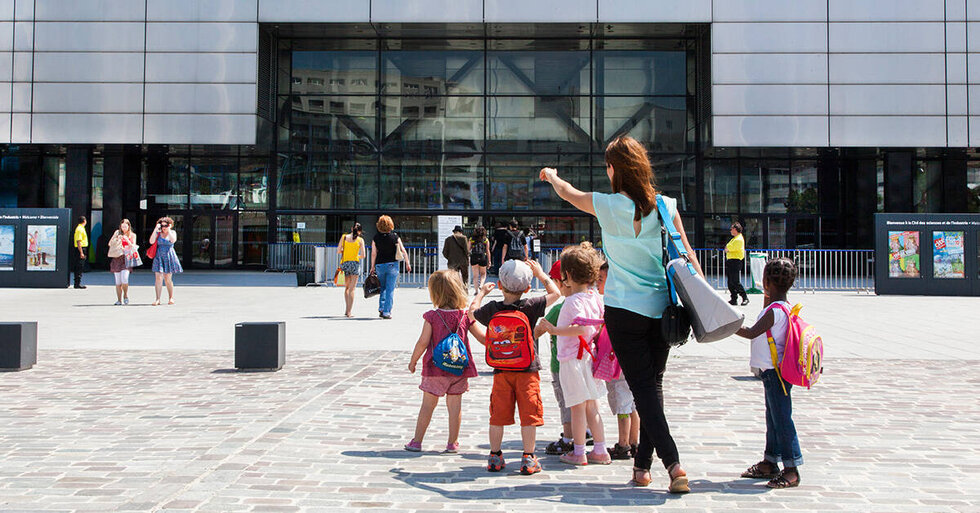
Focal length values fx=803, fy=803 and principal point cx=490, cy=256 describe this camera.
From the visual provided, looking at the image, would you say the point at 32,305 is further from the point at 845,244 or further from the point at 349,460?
the point at 845,244

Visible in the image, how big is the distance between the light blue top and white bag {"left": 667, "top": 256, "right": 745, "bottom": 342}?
0.19 metres

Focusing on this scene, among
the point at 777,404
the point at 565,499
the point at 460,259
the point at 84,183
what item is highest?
the point at 84,183

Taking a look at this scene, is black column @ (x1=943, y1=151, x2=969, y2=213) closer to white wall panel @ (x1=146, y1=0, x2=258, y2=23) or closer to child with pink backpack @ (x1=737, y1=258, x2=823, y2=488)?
white wall panel @ (x1=146, y1=0, x2=258, y2=23)

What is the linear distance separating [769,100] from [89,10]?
2292 centimetres

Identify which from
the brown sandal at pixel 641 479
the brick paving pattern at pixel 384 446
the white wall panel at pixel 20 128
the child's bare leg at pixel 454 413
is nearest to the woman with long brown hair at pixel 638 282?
the brown sandal at pixel 641 479

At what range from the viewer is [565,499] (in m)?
4.11

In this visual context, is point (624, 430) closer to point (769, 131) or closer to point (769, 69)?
point (769, 131)

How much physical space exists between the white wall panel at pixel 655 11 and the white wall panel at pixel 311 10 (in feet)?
26.7

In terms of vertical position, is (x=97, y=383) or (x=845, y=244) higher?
(x=845, y=244)

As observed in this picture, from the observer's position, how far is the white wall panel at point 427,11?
2714 cm

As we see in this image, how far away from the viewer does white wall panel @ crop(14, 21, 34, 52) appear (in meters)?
26.8

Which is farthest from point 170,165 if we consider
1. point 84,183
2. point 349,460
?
point 349,460

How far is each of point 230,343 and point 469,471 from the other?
6.58 m

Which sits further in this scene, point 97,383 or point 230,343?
point 230,343
